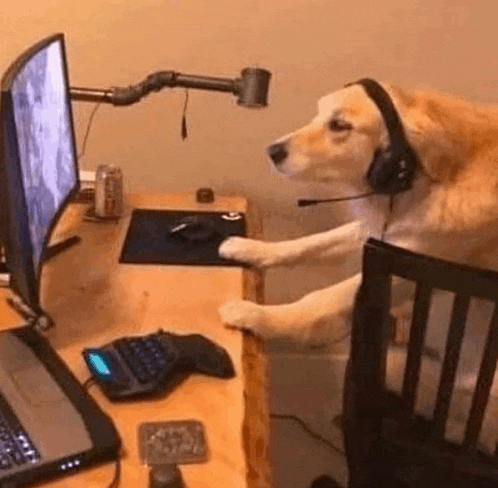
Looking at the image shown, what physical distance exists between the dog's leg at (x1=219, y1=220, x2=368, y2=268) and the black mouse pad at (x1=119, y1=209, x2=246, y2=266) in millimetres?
30

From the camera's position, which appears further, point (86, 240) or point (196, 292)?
point (86, 240)

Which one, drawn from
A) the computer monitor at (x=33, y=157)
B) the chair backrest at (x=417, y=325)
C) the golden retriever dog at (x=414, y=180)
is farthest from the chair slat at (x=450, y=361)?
the computer monitor at (x=33, y=157)

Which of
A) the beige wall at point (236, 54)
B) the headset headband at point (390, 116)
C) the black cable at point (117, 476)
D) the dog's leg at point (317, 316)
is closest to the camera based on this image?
the black cable at point (117, 476)

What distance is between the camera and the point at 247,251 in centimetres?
189

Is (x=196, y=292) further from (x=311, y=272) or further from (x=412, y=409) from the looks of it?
(x=311, y=272)

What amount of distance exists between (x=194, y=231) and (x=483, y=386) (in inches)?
29.7

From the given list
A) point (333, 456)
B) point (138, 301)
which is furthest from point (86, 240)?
point (333, 456)

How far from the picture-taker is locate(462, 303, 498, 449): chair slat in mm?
1379

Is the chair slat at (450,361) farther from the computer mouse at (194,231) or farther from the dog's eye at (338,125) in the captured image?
the computer mouse at (194,231)

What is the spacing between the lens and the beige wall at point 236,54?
228cm

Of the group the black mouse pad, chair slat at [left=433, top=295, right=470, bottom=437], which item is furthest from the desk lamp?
chair slat at [left=433, top=295, right=470, bottom=437]

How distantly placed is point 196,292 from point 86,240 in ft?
1.10

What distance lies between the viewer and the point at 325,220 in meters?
2.47

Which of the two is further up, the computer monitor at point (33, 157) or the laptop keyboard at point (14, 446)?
the computer monitor at point (33, 157)
